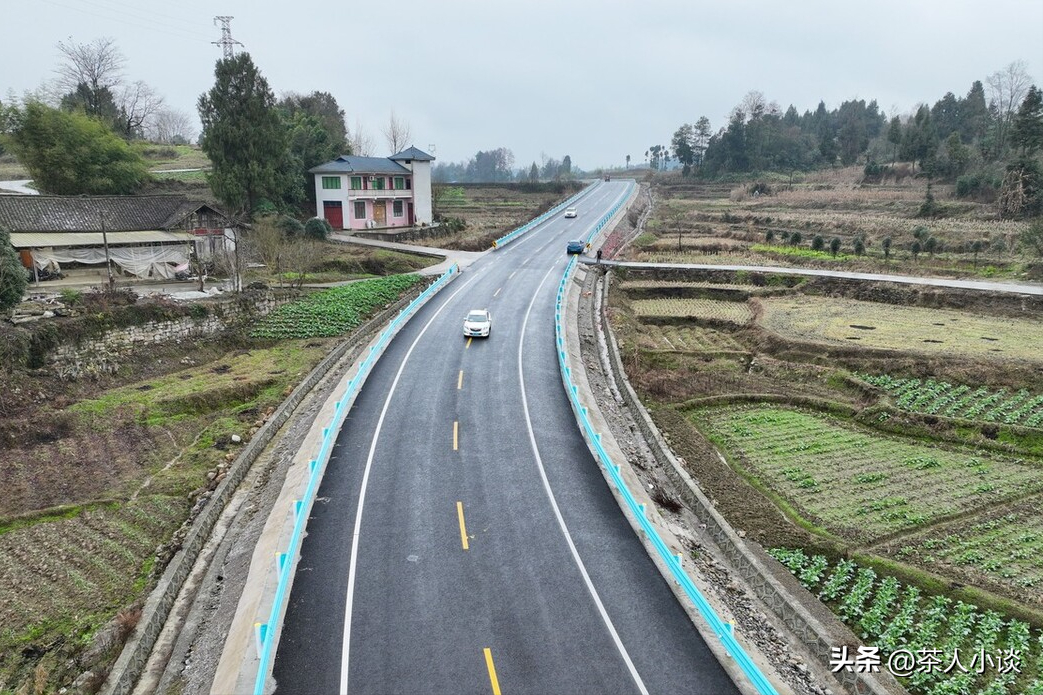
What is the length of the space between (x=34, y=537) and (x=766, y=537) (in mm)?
22375

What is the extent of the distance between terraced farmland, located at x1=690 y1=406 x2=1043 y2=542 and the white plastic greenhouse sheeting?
125 feet

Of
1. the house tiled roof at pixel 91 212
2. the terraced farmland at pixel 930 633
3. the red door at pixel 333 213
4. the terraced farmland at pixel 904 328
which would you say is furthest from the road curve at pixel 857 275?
the terraced farmland at pixel 930 633

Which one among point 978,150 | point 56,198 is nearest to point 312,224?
point 56,198

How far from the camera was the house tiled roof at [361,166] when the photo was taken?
6575 cm

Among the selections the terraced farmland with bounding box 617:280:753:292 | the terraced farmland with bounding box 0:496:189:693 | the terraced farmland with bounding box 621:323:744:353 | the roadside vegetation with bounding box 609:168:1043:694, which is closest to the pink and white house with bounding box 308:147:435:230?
the roadside vegetation with bounding box 609:168:1043:694

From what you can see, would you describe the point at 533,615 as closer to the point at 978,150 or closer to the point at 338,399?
the point at 338,399

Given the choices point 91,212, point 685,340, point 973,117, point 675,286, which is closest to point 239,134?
point 91,212

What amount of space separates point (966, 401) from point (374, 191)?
5715 centimetres

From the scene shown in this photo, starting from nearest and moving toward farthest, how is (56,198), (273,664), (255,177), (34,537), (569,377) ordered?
(273,664) < (34,537) < (569,377) < (56,198) < (255,177)

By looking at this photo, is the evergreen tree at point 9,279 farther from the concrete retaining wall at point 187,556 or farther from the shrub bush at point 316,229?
the shrub bush at point 316,229

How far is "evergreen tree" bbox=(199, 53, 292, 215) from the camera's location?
189ft

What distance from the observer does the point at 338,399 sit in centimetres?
2638

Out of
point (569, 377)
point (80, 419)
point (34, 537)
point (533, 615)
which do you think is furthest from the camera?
point (569, 377)

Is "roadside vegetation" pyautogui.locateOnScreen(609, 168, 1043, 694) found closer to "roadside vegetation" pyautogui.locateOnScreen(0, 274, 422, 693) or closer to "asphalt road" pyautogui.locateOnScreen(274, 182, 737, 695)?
"asphalt road" pyautogui.locateOnScreen(274, 182, 737, 695)
